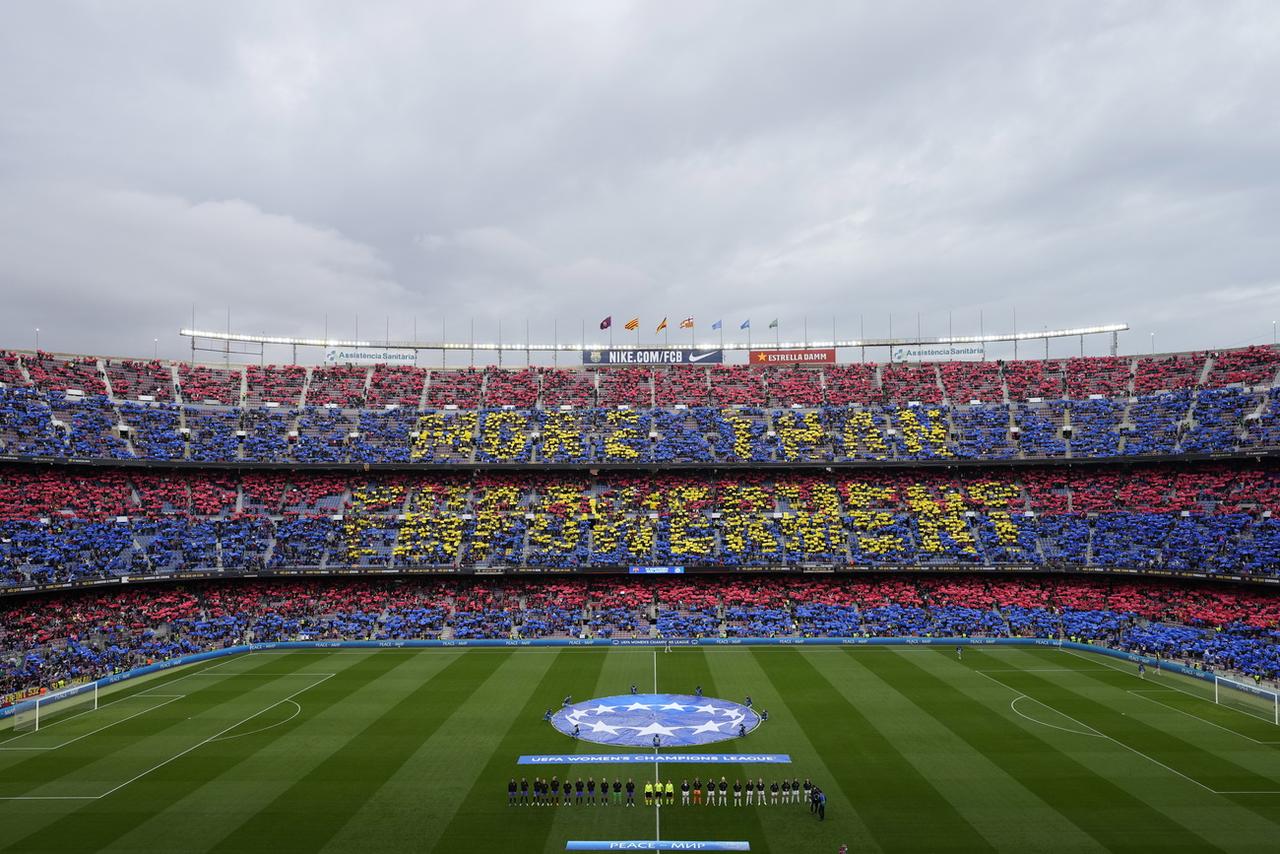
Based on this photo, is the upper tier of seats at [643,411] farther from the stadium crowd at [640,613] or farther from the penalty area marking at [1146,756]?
the penalty area marking at [1146,756]

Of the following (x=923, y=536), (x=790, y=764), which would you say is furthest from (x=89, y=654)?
(x=923, y=536)

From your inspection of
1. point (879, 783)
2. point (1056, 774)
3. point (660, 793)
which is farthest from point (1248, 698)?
point (660, 793)

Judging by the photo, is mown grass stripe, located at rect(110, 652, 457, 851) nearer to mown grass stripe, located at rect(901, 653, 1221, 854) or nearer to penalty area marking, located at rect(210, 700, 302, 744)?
penalty area marking, located at rect(210, 700, 302, 744)

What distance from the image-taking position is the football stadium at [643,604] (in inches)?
1123

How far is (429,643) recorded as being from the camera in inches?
2333

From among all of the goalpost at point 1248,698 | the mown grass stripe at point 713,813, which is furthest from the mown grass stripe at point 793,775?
the goalpost at point 1248,698

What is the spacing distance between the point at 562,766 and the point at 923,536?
45.3 m


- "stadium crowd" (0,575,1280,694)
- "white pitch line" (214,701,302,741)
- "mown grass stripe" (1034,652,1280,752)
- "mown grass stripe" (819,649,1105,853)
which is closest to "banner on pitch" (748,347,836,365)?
"stadium crowd" (0,575,1280,694)

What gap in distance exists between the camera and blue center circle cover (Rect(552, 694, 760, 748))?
35719 millimetres

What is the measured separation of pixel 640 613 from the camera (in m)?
63.6

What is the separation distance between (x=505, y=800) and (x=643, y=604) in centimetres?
3647

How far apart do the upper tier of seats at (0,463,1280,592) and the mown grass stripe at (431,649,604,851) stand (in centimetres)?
2342

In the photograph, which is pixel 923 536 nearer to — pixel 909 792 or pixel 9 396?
pixel 909 792

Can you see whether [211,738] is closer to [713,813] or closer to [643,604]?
[713,813]
